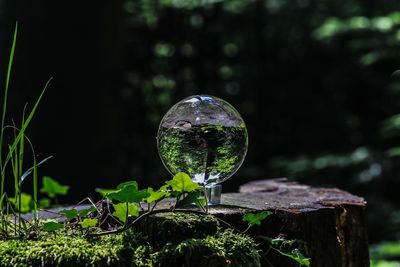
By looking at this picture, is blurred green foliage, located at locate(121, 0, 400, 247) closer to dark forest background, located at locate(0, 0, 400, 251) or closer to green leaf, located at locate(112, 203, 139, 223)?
dark forest background, located at locate(0, 0, 400, 251)

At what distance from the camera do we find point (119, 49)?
21.6 feet

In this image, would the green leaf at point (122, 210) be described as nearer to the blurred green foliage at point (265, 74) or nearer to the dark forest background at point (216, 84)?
the dark forest background at point (216, 84)

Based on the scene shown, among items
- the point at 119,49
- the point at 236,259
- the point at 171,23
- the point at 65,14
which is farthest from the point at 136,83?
the point at 236,259

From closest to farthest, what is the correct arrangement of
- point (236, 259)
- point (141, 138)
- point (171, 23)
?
point (236, 259)
point (141, 138)
point (171, 23)

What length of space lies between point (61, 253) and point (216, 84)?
6617mm

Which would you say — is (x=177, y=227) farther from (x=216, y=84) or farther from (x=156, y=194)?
(x=216, y=84)

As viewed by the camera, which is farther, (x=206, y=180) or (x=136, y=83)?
(x=136, y=83)

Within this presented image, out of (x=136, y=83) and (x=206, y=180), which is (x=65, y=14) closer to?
(x=136, y=83)

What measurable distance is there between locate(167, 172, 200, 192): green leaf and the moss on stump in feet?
0.37

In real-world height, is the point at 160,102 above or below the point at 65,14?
below

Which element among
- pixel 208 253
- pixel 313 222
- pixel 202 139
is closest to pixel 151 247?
pixel 208 253

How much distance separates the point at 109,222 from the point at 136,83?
5.94m

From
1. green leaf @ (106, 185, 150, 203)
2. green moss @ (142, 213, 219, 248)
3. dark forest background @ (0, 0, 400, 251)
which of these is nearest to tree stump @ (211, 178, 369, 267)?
green moss @ (142, 213, 219, 248)

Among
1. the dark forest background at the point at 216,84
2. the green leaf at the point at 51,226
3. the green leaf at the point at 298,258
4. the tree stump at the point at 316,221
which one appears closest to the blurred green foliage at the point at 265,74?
the dark forest background at the point at 216,84
